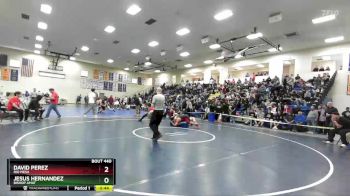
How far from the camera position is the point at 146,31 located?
14.2m

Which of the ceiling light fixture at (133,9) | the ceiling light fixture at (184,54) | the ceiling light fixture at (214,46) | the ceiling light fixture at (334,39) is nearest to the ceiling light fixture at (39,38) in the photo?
the ceiling light fixture at (133,9)

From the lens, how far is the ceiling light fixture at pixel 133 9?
10.4 m

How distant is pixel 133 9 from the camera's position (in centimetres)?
1067

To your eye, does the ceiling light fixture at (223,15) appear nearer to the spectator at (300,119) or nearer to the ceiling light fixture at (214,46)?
the ceiling light fixture at (214,46)

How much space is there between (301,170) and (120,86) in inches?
1173

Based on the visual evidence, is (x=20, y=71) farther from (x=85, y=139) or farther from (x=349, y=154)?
(x=349, y=154)

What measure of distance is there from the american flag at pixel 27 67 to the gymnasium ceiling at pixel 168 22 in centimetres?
502

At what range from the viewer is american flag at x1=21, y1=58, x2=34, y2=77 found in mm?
23297

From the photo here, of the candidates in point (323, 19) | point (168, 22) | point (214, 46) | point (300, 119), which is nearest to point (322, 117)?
point (300, 119)

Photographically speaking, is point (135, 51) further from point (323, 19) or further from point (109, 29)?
point (323, 19)

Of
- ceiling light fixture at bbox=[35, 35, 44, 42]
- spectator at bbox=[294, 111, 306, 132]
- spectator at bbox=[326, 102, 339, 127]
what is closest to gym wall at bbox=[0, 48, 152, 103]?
ceiling light fixture at bbox=[35, 35, 44, 42]

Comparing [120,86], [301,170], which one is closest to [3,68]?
[120,86]

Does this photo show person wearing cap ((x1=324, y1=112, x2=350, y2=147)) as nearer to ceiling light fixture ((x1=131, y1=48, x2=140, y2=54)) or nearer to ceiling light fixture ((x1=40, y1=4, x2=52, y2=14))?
ceiling light fixture ((x1=40, y1=4, x2=52, y2=14))

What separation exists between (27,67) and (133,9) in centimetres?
1897
